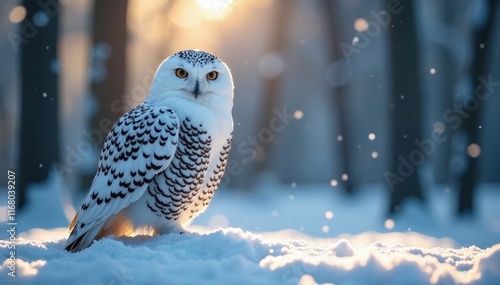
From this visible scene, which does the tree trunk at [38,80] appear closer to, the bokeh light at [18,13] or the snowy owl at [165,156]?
the bokeh light at [18,13]

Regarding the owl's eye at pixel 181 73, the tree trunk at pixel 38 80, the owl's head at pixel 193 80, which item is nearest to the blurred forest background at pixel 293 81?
the tree trunk at pixel 38 80

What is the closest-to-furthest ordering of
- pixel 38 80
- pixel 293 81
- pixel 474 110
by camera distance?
pixel 38 80 < pixel 474 110 < pixel 293 81

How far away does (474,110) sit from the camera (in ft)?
26.7

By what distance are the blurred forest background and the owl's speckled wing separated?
11.8 feet

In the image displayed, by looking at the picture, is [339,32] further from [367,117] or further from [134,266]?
[134,266]

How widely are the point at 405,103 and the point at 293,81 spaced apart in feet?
32.2

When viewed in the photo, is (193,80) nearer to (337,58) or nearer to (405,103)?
(405,103)

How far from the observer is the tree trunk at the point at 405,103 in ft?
26.1

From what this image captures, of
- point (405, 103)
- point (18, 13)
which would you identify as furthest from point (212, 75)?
point (405, 103)

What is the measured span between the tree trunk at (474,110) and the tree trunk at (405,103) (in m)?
0.75

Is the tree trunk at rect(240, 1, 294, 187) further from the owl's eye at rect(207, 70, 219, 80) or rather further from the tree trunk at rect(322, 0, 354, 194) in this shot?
the owl's eye at rect(207, 70, 219, 80)

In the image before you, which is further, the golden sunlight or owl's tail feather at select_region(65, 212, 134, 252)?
the golden sunlight

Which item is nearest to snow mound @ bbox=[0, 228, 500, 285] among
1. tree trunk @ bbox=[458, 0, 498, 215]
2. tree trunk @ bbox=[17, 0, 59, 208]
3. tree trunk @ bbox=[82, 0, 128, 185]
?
tree trunk @ bbox=[17, 0, 59, 208]

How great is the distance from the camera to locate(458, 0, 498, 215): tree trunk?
7922mm
